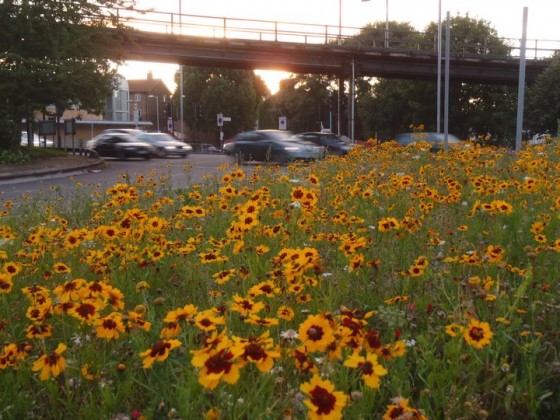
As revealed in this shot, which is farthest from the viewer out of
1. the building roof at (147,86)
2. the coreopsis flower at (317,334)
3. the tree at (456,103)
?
the building roof at (147,86)

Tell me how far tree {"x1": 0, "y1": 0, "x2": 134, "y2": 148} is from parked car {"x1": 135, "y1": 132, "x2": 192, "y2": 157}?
25.8 feet

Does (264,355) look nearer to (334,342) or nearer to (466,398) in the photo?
(334,342)

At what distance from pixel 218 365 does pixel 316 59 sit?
156 feet

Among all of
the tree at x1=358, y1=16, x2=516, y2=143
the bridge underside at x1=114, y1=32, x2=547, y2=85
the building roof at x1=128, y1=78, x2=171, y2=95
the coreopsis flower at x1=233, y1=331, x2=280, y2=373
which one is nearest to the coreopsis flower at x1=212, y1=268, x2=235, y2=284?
the coreopsis flower at x1=233, y1=331, x2=280, y2=373

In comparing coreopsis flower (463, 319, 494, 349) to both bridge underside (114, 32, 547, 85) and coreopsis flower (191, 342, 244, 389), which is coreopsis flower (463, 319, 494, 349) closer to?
coreopsis flower (191, 342, 244, 389)

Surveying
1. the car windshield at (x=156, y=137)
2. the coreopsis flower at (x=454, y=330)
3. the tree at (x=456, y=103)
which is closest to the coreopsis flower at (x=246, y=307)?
the coreopsis flower at (x=454, y=330)

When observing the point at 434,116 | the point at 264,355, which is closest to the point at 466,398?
the point at 264,355

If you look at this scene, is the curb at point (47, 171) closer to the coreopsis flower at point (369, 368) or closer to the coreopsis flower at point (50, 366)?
the coreopsis flower at point (50, 366)

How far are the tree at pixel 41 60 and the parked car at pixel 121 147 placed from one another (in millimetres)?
6629

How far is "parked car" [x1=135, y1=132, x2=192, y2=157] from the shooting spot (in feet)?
115

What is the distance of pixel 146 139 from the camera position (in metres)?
35.1

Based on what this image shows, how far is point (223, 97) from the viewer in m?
84.3

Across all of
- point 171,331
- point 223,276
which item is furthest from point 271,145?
point 171,331

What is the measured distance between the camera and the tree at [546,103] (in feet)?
141
